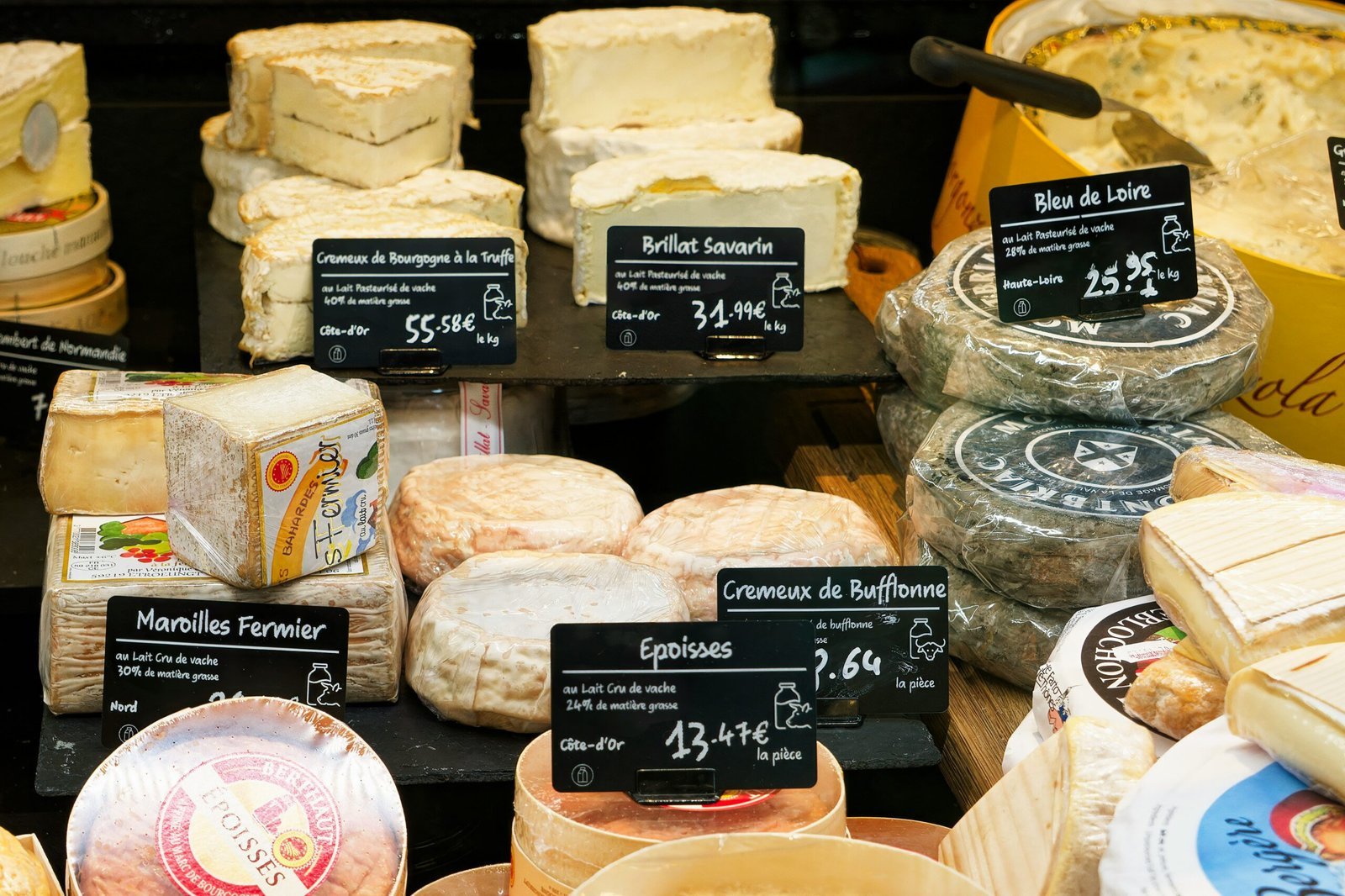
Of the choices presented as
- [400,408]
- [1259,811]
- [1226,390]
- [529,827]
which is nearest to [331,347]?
[400,408]

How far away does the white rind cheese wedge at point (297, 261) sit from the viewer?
2184mm

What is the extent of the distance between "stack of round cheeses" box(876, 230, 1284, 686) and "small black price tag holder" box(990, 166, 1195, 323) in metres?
0.04

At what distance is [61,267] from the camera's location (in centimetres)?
260

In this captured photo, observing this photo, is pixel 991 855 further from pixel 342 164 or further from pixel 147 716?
pixel 342 164

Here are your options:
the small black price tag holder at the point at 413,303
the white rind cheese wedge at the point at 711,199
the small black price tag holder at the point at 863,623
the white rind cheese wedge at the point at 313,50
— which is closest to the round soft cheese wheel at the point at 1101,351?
the small black price tag holder at the point at 863,623

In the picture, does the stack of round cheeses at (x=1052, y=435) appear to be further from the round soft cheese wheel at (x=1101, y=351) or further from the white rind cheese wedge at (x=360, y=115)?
the white rind cheese wedge at (x=360, y=115)

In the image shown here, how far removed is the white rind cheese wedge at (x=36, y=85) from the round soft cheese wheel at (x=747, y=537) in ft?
4.61

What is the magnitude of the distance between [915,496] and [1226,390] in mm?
455

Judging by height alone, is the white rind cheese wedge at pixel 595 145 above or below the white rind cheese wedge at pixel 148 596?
above

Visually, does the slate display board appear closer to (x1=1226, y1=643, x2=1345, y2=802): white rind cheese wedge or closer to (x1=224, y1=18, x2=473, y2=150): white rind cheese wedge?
(x1=224, y1=18, x2=473, y2=150): white rind cheese wedge

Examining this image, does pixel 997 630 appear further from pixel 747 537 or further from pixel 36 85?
pixel 36 85

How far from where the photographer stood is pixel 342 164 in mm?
2541

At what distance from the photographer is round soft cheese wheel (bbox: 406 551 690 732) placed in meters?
1.63

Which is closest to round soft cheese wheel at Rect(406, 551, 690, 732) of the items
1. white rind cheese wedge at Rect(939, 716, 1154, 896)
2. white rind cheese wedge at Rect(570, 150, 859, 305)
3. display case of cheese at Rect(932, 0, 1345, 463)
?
white rind cheese wedge at Rect(939, 716, 1154, 896)
